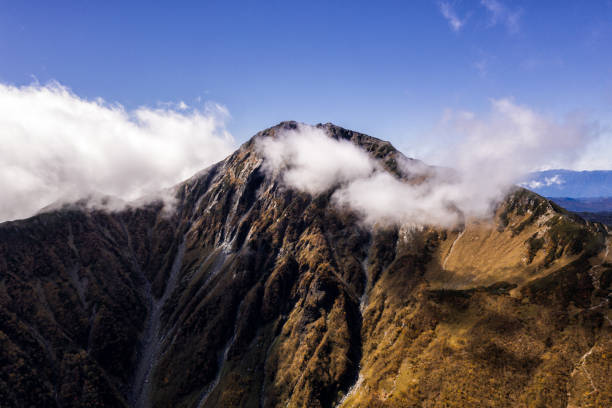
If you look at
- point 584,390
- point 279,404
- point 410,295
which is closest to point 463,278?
point 410,295

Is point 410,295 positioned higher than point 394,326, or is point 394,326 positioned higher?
point 410,295

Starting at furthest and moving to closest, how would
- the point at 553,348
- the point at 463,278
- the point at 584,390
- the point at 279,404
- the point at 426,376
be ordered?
the point at 463,278, the point at 279,404, the point at 426,376, the point at 553,348, the point at 584,390

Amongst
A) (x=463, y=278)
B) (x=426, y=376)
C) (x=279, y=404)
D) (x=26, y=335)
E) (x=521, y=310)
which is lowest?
(x=279, y=404)

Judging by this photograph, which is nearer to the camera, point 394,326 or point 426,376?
point 426,376

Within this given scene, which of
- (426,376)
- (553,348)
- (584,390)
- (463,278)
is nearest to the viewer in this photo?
(584,390)

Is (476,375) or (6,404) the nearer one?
(476,375)

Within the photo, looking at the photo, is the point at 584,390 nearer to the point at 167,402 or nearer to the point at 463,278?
the point at 463,278

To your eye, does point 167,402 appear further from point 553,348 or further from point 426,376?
point 553,348

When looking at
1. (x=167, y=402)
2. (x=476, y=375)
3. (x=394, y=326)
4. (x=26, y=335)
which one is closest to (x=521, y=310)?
(x=476, y=375)

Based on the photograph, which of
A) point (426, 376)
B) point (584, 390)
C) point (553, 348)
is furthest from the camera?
point (426, 376)
